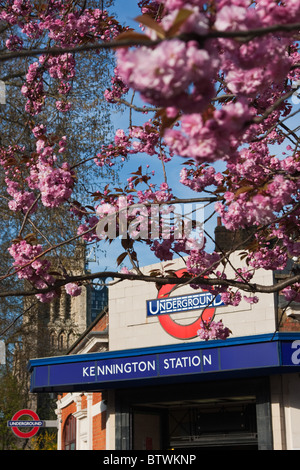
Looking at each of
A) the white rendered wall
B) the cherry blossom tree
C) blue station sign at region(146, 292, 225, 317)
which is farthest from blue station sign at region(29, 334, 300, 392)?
the cherry blossom tree

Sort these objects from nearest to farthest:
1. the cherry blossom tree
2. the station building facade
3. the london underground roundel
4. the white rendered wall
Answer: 1. the cherry blossom tree
2. the station building facade
3. the white rendered wall
4. the london underground roundel

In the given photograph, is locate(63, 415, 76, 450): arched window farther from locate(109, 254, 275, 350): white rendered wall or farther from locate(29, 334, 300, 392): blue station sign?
locate(109, 254, 275, 350): white rendered wall

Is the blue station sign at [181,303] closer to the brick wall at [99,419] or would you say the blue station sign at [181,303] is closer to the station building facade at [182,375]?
the station building facade at [182,375]

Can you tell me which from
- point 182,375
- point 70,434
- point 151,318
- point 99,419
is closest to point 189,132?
point 182,375

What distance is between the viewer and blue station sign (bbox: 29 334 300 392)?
13773 millimetres

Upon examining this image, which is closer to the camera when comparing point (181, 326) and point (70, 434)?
point (181, 326)

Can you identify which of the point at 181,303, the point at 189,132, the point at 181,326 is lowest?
the point at 189,132

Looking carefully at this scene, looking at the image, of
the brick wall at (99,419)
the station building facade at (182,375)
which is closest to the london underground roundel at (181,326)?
the station building facade at (182,375)

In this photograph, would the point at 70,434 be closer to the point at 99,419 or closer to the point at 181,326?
the point at 99,419

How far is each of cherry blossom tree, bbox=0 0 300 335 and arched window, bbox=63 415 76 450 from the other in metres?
12.6

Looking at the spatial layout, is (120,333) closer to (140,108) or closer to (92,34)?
(92,34)

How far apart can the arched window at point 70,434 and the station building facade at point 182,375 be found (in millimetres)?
2854

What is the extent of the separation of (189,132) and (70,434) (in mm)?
20595

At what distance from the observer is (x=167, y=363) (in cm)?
1503
